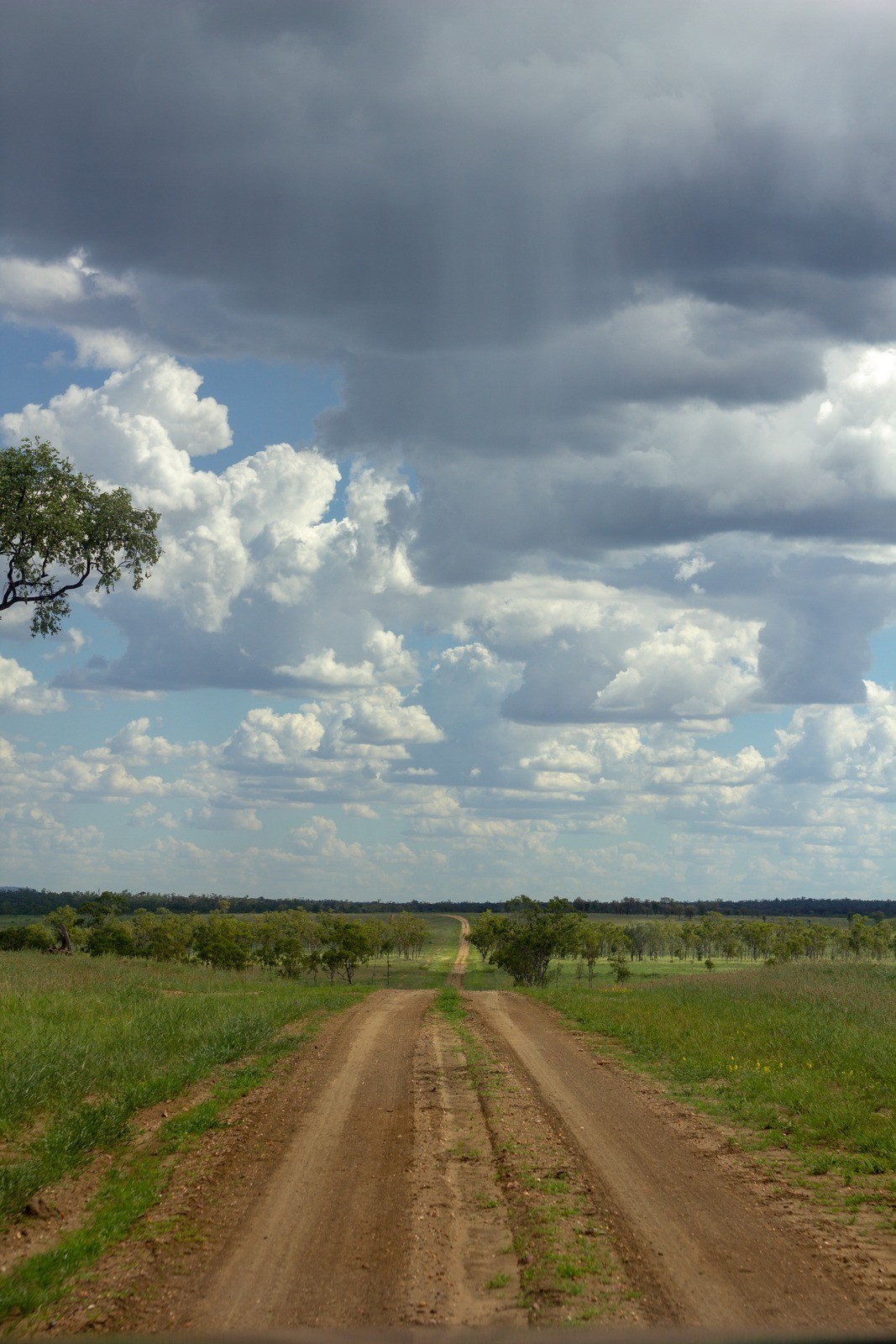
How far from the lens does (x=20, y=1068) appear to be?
50.7 feet

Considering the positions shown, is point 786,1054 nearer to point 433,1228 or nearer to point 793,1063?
point 793,1063

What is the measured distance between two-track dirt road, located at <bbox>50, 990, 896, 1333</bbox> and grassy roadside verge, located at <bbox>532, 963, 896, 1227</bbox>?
1.22 metres

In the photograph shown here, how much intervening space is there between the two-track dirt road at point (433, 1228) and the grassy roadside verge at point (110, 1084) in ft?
1.83

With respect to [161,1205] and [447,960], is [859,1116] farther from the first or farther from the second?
[447,960]

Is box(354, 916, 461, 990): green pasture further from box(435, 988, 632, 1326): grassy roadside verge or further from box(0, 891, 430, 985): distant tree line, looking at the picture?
box(435, 988, 632, 1326): grassy roadside verge

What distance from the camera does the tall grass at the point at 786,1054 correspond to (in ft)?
45.1

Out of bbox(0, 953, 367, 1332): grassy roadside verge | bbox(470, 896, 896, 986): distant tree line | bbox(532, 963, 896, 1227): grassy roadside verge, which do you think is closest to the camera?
bbox(0, 953, 367, 1332): grassy roadside verge

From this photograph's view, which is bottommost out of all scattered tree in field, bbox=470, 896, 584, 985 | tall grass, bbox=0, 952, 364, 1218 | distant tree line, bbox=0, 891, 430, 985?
distant tree line, bbox=0, 891, 430, 985

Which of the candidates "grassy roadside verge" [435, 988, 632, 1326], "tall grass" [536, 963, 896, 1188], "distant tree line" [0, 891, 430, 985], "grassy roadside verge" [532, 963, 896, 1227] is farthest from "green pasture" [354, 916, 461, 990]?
"grassy roadside verge" [435, 988, 632, 1326]

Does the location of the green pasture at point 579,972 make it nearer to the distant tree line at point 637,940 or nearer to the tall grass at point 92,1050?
the distant tree line at point 637,940

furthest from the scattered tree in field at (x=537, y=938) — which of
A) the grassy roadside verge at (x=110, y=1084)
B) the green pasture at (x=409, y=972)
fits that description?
the grassy roadside verge at (x=110, y=1084)

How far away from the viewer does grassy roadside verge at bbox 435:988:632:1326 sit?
768 centimetres

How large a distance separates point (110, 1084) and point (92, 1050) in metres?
1.82

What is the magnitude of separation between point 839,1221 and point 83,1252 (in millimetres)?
7496
